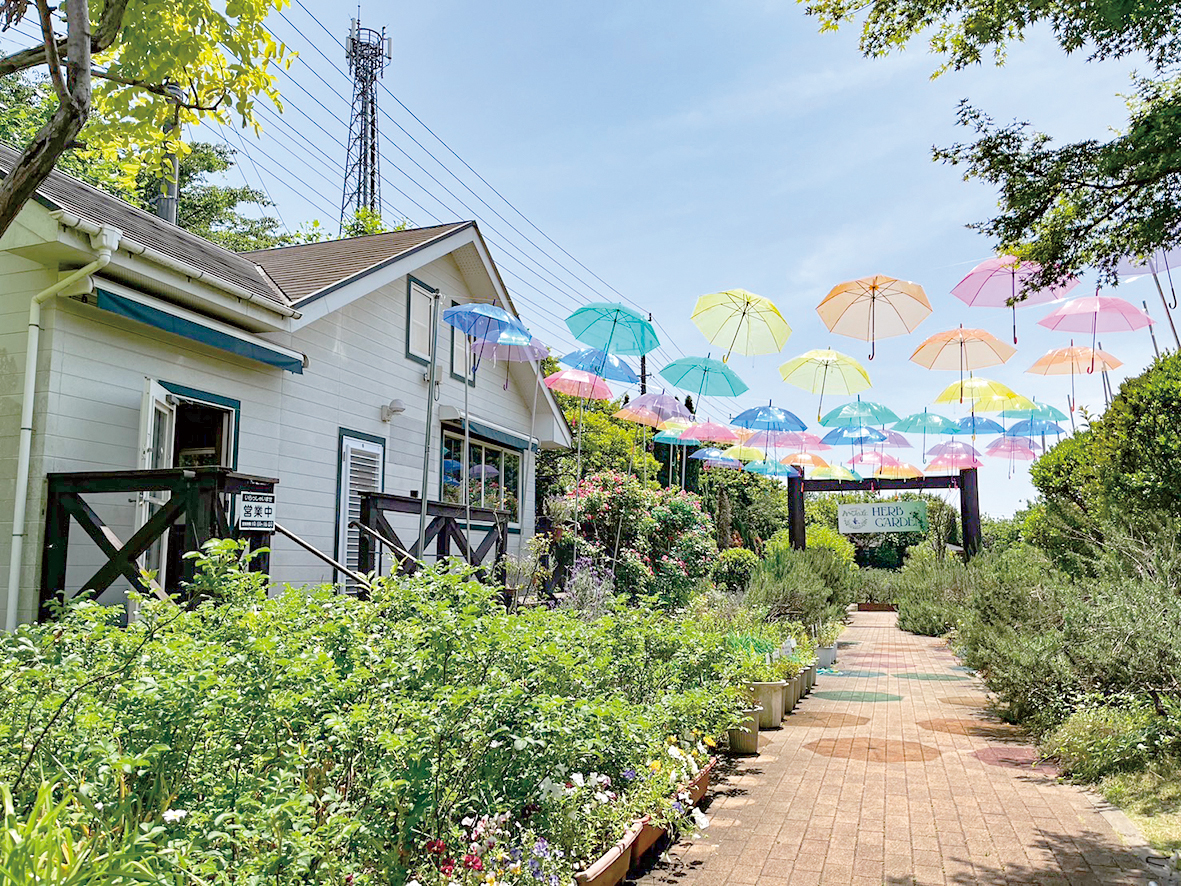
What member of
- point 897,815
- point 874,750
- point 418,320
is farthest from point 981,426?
point 897,815

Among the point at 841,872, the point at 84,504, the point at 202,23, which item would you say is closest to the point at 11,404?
the point at 84,504

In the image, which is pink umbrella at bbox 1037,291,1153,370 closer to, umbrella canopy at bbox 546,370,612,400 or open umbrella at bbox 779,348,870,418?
open umbrella at bbox 779,348,870,418

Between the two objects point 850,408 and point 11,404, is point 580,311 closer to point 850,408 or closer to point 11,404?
point 11,404

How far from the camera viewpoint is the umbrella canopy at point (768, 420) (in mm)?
17750

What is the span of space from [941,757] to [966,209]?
14.6ft

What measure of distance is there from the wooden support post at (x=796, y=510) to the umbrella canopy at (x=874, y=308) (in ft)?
17.2

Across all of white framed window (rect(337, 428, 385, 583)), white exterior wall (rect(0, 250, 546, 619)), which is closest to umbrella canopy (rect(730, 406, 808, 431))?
white exterior wall (rect(0, 250, 546, 619))

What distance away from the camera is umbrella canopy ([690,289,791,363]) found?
43.1ft

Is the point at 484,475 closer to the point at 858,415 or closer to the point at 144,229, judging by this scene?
the point at 144,229

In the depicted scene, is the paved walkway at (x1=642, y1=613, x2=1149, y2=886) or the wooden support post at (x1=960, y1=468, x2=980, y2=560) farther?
the wooden support post at (x1=960, y1=468, x2=980, y2=560)

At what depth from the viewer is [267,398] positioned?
8.87 meters

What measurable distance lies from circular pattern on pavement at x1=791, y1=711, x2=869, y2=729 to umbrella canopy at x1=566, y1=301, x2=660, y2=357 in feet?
17.7

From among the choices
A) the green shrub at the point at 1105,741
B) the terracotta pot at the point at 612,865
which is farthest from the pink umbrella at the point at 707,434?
the terracotta pot at the point at 612,865

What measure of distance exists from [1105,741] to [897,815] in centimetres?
189
